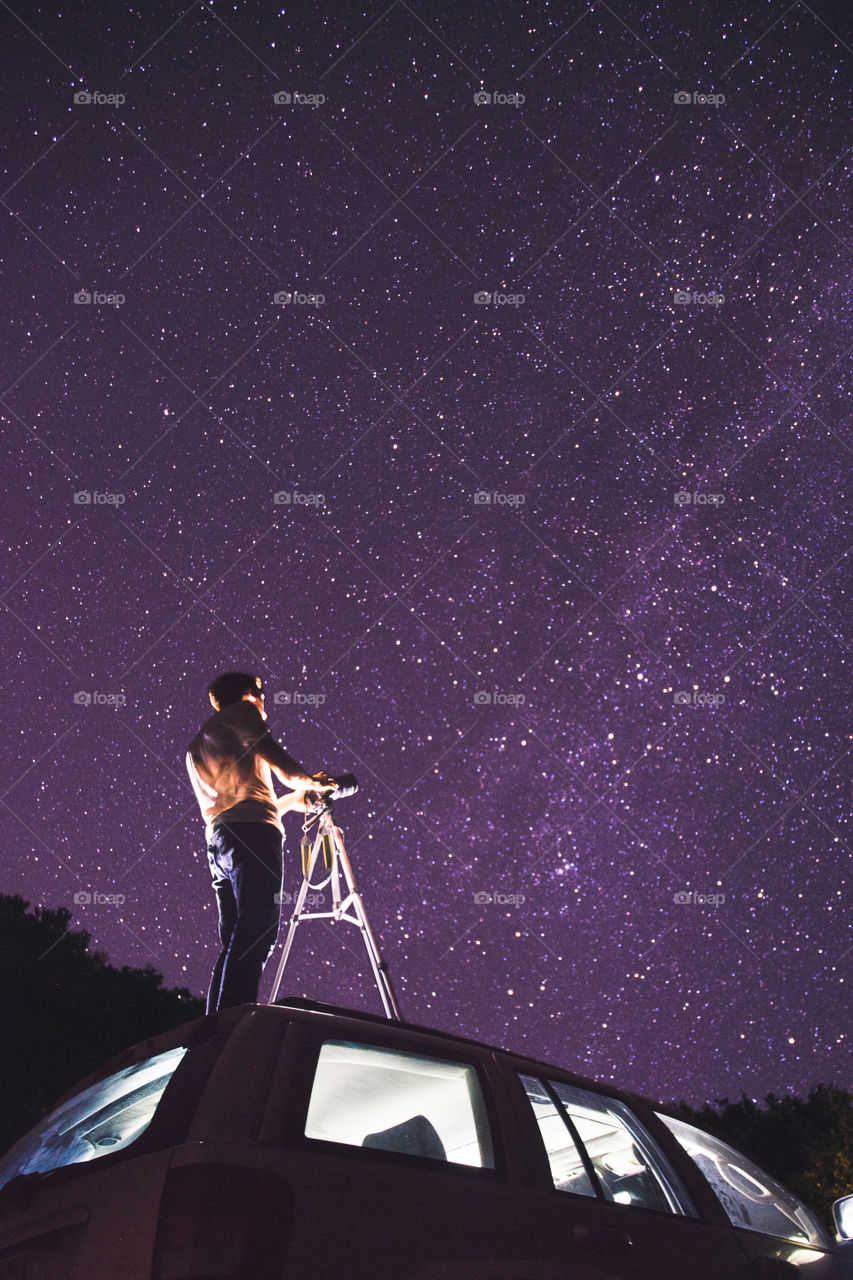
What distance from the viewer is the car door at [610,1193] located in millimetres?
2793

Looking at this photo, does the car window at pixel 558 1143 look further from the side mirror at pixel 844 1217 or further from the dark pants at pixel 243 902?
the dark pants at pixel 243 902

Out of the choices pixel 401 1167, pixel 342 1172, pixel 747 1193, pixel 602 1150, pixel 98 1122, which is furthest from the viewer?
pixel 747 1193

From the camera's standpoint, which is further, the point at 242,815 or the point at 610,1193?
the point at 242,815

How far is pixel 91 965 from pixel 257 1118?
1543cm

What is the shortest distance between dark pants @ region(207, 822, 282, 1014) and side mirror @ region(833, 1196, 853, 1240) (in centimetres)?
258

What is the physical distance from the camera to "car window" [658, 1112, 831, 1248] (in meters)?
3.62

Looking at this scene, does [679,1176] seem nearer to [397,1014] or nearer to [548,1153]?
[548,1153]

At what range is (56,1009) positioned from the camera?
15422 millimetres

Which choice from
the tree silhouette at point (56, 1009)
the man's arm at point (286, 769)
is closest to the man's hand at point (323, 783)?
the man's arm at point (286, 769)

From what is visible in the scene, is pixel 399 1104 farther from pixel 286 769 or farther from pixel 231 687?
pixel 231 687

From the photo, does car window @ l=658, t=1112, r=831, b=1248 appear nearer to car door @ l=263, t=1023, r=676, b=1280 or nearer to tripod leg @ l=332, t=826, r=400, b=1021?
car door @ l=263, t=1023, r=676, b=1280

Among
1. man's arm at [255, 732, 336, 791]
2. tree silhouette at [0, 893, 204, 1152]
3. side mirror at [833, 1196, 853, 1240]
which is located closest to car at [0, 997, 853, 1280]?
side mirror at [833, 1196, 853, 1240]

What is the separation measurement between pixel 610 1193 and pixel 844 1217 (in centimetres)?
145

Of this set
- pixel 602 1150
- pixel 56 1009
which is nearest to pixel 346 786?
pixel 602 1150
